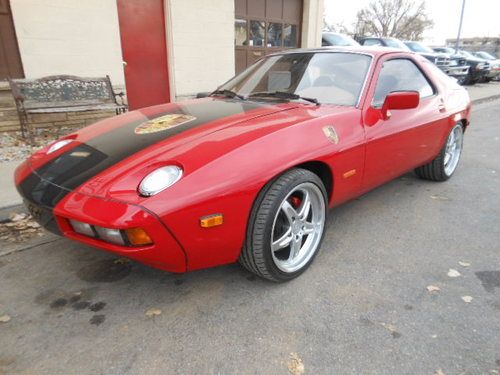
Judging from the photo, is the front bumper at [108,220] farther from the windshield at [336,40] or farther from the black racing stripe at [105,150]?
the windshield at [336,40]

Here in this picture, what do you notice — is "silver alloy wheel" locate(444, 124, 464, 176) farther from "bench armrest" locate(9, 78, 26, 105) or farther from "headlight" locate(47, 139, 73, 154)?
"bench armrest" locate(9, 78, 26, 105)

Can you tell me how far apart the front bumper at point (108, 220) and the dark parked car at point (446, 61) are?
1362cm

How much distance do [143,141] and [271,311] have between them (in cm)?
124

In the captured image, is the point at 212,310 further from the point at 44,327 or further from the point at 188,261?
the point at 44,327

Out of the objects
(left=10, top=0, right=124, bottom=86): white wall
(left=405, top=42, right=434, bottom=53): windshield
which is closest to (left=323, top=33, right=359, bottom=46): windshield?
(left=405, top=42, right=434, bottom=53): windshield

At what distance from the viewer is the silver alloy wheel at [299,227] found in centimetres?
242

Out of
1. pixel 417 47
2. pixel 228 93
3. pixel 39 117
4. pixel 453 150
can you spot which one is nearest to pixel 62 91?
pixel 39 117

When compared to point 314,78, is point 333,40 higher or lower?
higher

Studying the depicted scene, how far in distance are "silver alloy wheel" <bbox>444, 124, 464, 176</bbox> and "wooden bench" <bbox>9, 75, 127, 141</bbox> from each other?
4.46m

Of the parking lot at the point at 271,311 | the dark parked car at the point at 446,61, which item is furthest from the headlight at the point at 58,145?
the dark parked car at the point at 446,61

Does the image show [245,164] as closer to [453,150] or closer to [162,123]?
[162,123]

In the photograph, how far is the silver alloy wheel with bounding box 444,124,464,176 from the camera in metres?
4.27

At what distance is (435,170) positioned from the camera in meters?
4.18

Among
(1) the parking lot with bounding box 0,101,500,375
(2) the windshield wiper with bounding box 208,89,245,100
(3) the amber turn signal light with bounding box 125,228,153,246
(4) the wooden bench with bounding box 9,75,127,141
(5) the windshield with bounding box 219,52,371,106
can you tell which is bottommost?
(1) the parking lot with bounding box 0,101,500,375
